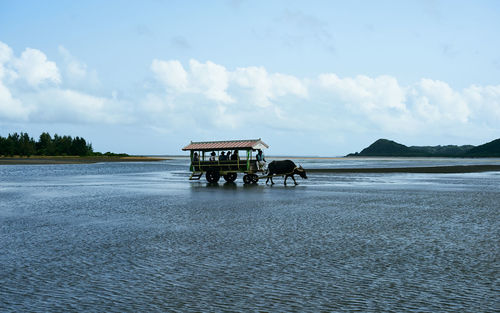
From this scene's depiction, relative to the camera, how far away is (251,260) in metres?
8.62

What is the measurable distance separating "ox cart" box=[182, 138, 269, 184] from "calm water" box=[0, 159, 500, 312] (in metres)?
17.2

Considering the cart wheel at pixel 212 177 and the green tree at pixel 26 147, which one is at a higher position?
the green tree at pixel 26 147

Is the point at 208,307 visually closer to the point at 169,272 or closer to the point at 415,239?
the point at 169,272

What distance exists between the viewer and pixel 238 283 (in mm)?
7094

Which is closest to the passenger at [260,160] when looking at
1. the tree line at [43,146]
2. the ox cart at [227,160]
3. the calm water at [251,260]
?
the ox cart at [227,160]

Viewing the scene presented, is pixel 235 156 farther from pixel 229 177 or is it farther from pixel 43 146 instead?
pixel 43 146

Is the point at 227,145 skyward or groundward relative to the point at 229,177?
skyward

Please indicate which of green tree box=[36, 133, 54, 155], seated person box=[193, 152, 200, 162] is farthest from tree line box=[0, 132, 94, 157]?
seated person box=[193, 152, 200, 162]

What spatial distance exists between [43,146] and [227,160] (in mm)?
147751

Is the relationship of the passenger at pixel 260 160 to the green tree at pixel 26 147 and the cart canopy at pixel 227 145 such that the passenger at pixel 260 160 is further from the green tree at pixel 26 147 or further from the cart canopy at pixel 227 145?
the green tree at pixel 26 147

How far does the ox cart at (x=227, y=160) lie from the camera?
33.5 m

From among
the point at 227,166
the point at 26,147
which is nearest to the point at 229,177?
the point at 227,166

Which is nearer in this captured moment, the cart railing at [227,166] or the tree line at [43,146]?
the cart railing at [227,166]

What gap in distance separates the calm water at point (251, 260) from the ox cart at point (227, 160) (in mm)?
17151
